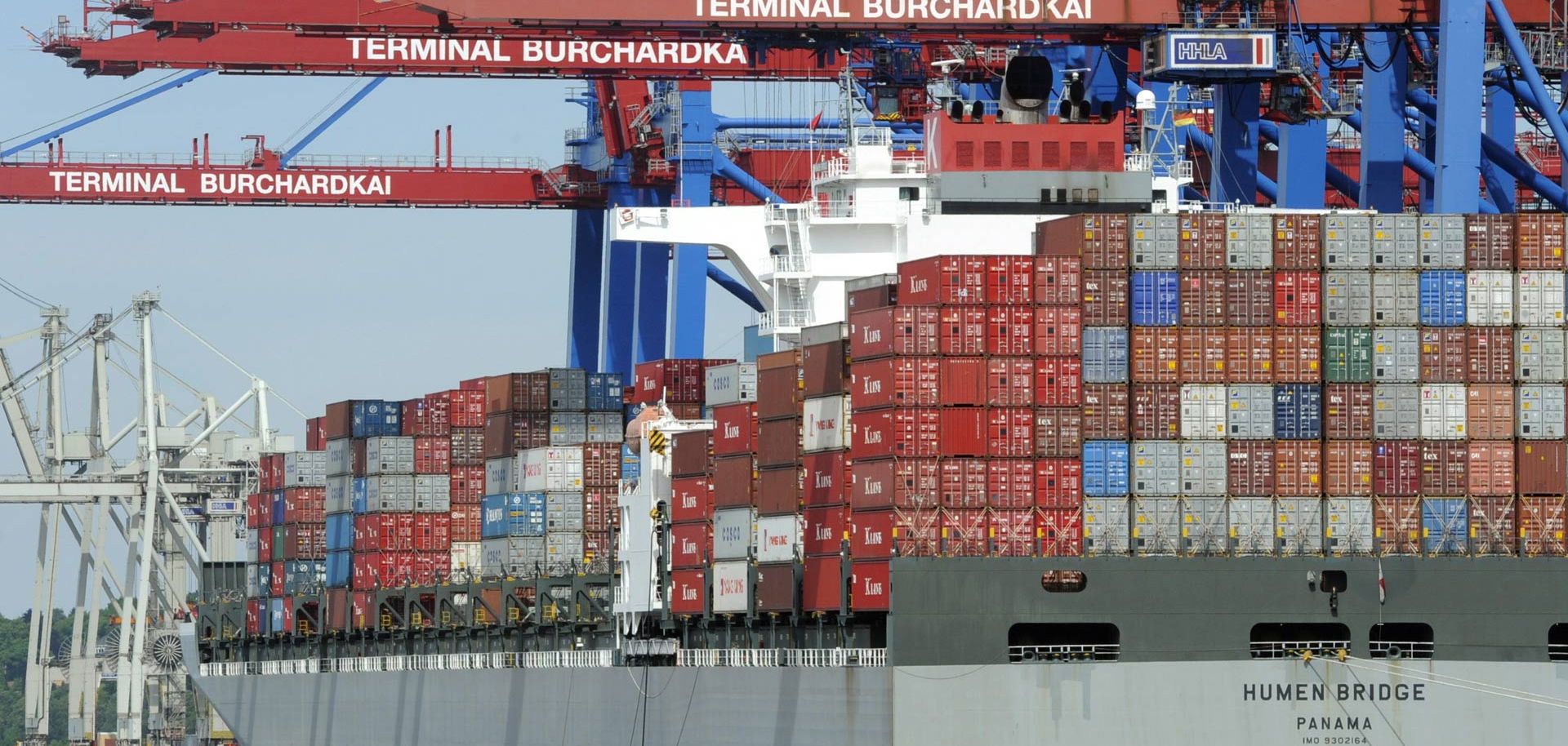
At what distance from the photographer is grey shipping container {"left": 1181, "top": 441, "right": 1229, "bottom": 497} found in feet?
123

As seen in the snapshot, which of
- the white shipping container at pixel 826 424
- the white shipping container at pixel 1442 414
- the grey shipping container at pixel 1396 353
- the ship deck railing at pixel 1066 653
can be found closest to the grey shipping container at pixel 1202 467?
Result: the ship deck railing at pixel 1066 653

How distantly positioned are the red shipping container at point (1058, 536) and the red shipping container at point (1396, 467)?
13.6ft

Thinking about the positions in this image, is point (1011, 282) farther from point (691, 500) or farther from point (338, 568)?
point (338, 568)

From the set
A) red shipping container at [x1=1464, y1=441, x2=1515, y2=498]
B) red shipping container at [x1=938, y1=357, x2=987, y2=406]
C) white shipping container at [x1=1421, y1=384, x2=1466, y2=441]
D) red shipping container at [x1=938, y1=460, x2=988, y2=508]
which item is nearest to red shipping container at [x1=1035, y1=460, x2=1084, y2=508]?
red shipping container at [x1=938, y1=460, x2=988, y2=508]

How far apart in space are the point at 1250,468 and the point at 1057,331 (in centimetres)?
324

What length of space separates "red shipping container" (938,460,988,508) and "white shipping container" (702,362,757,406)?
6.39 m

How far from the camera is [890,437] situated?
123 ft

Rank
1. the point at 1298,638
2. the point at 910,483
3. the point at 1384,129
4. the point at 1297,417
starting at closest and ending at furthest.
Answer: the point at 910,483 < the point at 1297,417 < the point at 1298,638 < the point at 1384,129

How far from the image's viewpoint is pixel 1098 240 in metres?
38.3

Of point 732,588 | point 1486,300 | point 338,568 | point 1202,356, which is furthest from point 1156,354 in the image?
point 338,568

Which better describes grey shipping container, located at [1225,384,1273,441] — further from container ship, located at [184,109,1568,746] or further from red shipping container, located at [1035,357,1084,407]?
red shipping container, located at [1035,357,1084,407]

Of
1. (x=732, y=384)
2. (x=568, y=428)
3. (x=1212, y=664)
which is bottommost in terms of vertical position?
(x=1212, y=664)

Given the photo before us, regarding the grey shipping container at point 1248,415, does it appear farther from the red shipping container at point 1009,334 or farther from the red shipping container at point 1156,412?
the red shipping container at point 1009,334

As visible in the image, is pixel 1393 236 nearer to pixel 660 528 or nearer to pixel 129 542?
pixel 660 528
